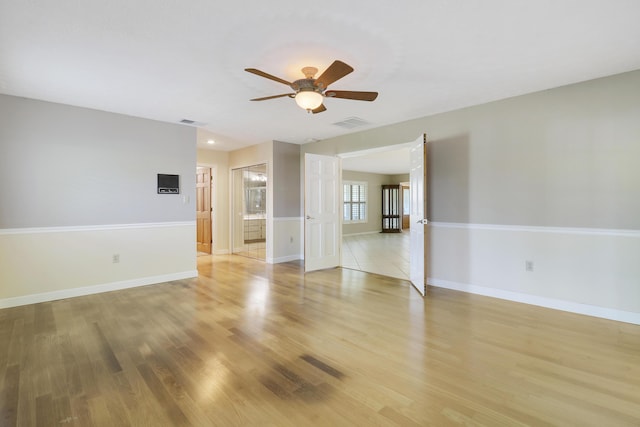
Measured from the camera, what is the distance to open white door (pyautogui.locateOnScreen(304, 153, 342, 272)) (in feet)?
17.5

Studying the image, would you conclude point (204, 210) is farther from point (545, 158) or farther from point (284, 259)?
point (545, 158)

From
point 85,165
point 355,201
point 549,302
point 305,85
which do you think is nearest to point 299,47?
point 305,85

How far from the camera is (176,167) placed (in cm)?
495

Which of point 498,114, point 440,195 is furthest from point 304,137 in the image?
point 498,114

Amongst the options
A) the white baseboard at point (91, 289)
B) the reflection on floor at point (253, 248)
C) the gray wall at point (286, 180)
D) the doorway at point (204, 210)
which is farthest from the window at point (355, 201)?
the white baseboard at point (91, 289)

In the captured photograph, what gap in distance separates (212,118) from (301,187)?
2686mm

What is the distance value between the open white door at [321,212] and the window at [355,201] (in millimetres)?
5272

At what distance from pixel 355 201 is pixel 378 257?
4911 millimetres

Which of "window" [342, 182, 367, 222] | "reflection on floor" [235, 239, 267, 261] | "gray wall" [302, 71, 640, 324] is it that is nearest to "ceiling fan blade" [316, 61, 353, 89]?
"gray wall" [302, 71, 640, 324]

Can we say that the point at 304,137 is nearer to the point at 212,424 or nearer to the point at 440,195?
the point at 440,195

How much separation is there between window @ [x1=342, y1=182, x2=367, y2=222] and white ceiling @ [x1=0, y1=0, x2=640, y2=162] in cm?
734

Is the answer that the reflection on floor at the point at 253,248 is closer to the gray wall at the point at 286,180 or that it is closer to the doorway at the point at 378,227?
the gray wall at the point at 286,180

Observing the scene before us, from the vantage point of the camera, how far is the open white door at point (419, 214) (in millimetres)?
4047

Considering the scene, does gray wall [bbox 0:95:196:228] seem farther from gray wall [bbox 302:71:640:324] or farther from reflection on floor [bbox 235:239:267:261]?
gray wall [bbox 302:71:640:324]
